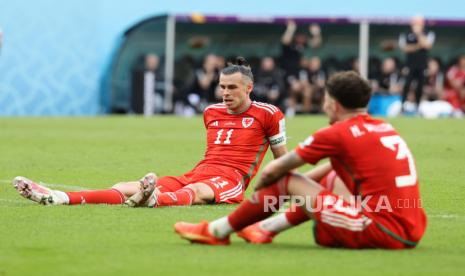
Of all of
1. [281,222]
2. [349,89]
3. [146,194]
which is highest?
[349,89]

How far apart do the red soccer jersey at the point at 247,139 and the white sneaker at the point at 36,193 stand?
5.00 ft

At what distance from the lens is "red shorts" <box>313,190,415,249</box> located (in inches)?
279

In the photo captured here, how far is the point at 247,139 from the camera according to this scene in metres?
10.4

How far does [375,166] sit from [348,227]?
44cm

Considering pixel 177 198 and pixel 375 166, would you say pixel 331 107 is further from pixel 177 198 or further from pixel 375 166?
pixel 177 198

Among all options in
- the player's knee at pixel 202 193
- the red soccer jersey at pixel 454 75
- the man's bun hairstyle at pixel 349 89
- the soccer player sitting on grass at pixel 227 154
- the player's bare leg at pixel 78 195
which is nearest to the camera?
the man's bun hairstyle at pixel 349 89

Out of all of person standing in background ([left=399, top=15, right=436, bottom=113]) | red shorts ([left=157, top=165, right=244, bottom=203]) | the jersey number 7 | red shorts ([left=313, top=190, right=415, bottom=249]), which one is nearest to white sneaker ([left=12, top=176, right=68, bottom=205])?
red shorts ([left=157, top=165, right=244, bottom=203])

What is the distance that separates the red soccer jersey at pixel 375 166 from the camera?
7.11 metres

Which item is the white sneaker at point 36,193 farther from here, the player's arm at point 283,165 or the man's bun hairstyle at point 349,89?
the man's bun hairstyle at point 349,89

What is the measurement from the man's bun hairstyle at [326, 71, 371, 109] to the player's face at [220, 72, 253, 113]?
3.00 m

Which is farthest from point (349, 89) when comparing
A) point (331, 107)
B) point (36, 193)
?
point (36, 193)

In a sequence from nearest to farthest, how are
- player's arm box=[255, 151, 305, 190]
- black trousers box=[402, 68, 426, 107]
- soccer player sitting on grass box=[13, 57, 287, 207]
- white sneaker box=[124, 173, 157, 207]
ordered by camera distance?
1. player's arm box=[255, 151, 305, 190]
2. white sneaker box=[124, 173, 157, 207]
3. soccer player sitting on grass box=[13, 57, 287, 207]
4. black trousers box=[402, 68, 426, 107]

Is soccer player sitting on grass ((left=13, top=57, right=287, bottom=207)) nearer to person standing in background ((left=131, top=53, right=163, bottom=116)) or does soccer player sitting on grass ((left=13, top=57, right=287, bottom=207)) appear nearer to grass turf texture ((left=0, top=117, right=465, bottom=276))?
grass turf texture ((left=0, top=117, right=465, bottom=276))

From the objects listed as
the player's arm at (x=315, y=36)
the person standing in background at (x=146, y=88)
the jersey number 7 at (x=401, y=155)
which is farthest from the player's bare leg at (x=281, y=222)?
the player's arm at (x=315, y=36)
